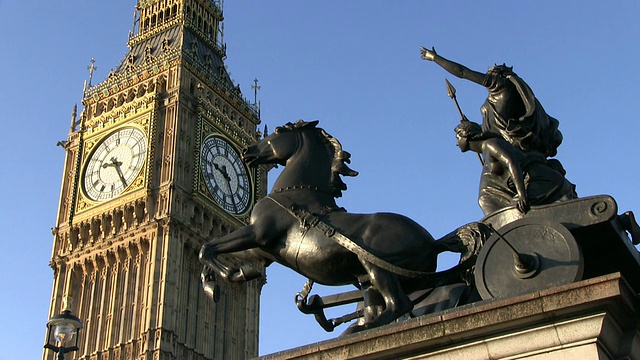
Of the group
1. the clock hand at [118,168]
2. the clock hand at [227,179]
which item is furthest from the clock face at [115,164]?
the clock hand at [227,179]

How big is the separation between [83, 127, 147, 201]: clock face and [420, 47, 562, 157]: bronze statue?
41.3m

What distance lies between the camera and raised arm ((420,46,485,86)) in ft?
32.9

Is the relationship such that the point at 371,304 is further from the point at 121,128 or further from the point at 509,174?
the point at 121,128

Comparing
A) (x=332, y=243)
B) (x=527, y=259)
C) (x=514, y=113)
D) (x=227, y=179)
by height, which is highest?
(x=227, y=179)

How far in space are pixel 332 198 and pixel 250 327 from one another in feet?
139

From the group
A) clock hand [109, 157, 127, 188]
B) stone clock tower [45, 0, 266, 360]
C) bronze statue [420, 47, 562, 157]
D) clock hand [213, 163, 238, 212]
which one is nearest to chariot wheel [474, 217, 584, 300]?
bronze statue [420, 47, 562, 157]

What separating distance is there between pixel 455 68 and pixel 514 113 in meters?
0.80

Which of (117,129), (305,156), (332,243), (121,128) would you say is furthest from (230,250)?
(117,129)

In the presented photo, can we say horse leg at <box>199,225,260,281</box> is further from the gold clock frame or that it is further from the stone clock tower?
the gold clock frame

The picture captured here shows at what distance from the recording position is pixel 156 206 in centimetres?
4834

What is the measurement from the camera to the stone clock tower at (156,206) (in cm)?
4669

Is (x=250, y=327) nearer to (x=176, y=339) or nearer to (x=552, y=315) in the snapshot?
(x=176, y=339)

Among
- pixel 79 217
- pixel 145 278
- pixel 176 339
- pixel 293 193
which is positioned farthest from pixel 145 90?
pixel 293 193

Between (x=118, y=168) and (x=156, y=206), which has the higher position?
(x=118, y=168)
